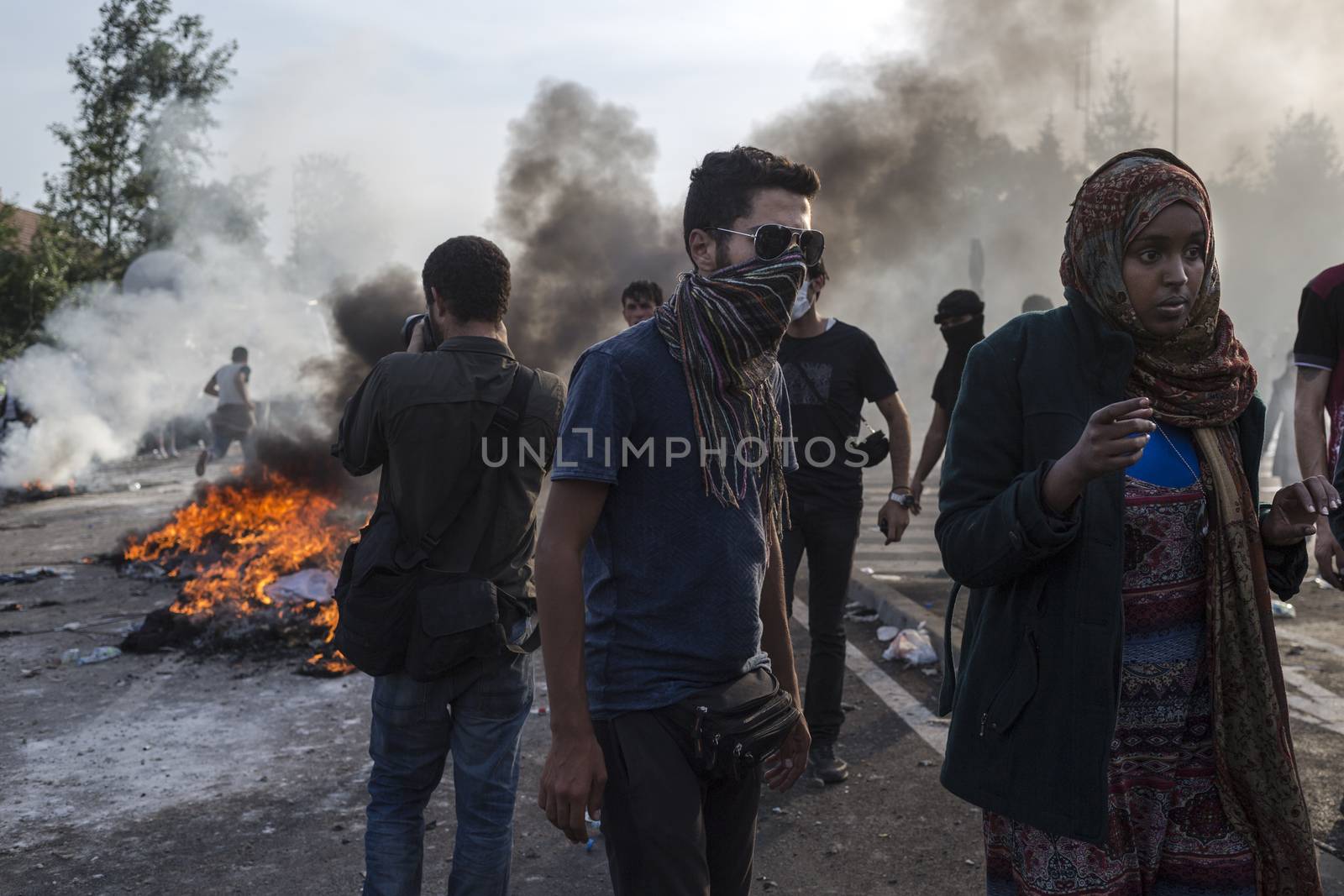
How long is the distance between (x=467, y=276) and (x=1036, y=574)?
1.83m

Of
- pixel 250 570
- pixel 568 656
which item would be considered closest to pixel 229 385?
pixel 250 570

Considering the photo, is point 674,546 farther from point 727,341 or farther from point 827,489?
point 827,489

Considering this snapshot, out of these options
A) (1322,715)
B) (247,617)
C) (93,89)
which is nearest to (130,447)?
(93,89)

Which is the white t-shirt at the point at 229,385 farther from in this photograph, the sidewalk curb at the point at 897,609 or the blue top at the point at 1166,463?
the blue top at the point at 1166,463

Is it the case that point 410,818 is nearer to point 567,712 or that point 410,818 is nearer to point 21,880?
point 567,712

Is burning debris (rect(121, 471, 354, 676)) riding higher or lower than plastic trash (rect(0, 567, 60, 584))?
higher

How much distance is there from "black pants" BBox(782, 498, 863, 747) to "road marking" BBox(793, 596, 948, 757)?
318 mm

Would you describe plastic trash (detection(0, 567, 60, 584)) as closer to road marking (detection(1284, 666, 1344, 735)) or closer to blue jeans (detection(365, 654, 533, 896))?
blue jeans (detection(365, 654, 533, 896))

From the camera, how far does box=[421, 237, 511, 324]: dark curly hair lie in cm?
323

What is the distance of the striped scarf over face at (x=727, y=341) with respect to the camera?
2246 millimetres

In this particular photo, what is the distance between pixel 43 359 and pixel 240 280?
7346 millimetres

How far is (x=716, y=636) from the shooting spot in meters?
2.21

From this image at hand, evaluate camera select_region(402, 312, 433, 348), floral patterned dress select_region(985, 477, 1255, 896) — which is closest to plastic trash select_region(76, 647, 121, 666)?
camera select_region(402, 312, 433, 348)

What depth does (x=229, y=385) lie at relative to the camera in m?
15.8
